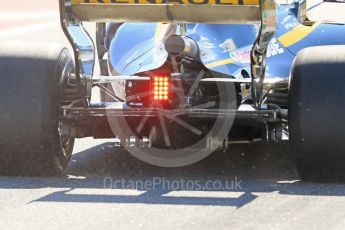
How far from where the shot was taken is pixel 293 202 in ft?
17.9

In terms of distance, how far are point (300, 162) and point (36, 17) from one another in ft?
56.5

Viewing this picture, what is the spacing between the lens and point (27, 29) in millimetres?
19719

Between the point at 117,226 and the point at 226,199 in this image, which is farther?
the point at 226,199

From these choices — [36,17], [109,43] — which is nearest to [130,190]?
[109,43]

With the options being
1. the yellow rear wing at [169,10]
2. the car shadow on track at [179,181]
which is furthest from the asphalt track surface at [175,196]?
the yellow rear wing at [169,10]

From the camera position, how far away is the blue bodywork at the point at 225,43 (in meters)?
6.82

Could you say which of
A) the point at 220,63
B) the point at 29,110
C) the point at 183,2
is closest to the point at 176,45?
the point at 183,2

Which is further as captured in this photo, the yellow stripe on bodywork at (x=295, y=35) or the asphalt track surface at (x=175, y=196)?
the yellow stripe on bodywork at (x=295, y=35)

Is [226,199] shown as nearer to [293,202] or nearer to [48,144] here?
[293,202]

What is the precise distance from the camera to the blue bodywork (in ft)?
22.4

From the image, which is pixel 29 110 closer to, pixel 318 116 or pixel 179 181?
pixel 179 181

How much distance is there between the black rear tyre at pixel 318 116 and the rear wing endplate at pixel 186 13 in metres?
0.30

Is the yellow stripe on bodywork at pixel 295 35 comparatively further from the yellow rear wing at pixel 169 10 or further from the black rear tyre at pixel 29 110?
the black rear tyre at pixel 29 110

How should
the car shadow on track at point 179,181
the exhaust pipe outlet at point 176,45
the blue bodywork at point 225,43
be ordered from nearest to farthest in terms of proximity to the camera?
the car shadow on track at point 179,181, the exhaust pipe outlet at point 176,45, the blue bodywork at point 225,43
